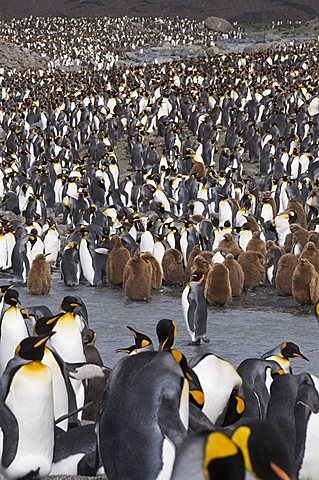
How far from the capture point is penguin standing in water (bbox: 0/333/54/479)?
4.20 m

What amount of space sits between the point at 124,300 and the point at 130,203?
618 cm

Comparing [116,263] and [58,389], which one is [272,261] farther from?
[58,389]

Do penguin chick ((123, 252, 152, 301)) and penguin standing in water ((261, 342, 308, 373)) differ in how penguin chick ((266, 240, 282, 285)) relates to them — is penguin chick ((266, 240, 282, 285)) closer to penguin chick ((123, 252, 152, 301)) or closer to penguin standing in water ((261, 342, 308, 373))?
penguin chick ((123, 252, 152, 301))

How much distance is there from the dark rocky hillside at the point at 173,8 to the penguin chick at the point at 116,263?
5926cm

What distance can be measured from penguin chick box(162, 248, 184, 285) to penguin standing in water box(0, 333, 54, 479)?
20.1 feet

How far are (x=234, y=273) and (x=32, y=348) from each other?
18.2 ft

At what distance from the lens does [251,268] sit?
9.98m

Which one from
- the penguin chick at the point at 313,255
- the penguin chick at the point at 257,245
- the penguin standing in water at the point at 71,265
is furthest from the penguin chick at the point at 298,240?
the penguin standing in water at the point at 71,265

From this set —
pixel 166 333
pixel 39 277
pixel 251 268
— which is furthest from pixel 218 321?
pixel 166 333

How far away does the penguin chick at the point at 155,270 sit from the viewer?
10039mm

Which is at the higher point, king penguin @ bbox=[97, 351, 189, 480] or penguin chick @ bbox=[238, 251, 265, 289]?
penguin chick @ bbox=[238, 251, 265, 289]

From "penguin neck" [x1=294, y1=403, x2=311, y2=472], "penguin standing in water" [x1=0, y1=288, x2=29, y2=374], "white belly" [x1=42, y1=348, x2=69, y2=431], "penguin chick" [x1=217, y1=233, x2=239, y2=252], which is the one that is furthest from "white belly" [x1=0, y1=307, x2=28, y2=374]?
"penguin chick" [x1=217, y1=233, x2=239, y2=252]

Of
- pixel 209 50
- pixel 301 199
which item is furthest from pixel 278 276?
pixel 209 50

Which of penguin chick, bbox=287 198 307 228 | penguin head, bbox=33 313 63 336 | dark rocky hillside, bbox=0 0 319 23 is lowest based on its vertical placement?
penguin head, bbox=33 313 63 336
